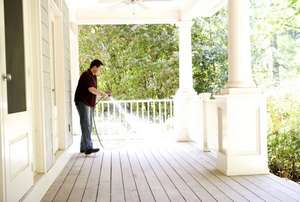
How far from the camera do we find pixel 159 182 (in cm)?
452

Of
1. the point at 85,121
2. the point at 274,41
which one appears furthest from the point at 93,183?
the point at 274,41

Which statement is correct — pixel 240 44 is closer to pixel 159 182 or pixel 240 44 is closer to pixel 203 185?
pixel 203 185

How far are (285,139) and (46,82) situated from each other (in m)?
4.08

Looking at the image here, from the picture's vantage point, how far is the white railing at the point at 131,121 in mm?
9477

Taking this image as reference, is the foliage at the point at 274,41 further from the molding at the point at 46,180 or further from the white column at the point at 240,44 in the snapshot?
the molding at the point at 46,180

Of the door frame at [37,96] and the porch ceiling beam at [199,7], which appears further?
the porch ceiling beam at [199,7]

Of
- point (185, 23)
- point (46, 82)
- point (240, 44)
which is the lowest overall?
point (46, 82)

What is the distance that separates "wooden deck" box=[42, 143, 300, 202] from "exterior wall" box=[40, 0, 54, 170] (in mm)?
388

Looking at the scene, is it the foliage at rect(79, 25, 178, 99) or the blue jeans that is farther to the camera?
the foliage at rect(79, 25, 178, 99)

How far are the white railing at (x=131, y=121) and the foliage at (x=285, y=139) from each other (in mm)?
2724

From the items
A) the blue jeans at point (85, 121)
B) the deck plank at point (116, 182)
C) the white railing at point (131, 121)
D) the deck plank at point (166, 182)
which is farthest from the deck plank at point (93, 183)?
the white railing at point (131, 121)

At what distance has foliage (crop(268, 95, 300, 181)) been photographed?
6.59 metres

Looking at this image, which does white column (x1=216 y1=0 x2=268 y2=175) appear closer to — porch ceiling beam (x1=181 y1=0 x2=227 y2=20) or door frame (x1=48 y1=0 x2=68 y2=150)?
door frame (x1=48 y1=0 x2=68 y2=150)

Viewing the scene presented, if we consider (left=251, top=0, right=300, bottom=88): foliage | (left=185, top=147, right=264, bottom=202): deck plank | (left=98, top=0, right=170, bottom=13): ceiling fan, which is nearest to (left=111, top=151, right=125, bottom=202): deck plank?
(left=185, top=147, right=264, bottom=202): deck plank
